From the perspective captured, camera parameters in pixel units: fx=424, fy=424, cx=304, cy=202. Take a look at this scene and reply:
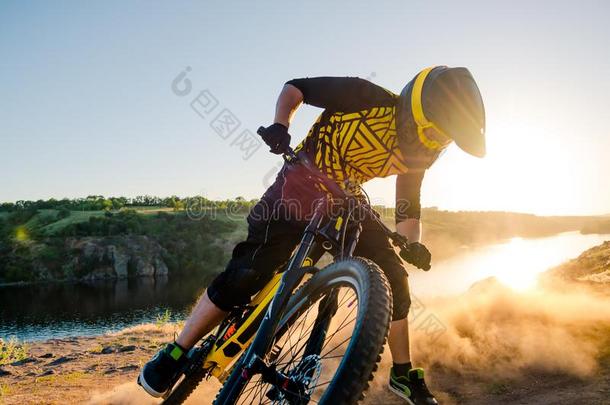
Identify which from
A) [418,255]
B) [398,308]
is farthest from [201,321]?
[418,255]

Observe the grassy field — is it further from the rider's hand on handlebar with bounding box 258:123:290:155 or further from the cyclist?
the rider's hand on handlebar with bounding box 258:123:290:155

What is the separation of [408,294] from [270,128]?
1.79 metres

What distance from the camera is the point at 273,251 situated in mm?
3756

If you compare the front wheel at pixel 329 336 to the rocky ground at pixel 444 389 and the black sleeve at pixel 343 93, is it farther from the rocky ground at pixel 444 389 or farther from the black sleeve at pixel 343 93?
the rocky ground at pixel 444 389

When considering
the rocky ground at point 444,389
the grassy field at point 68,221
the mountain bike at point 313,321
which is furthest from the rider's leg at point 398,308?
the grassy field at point 68,221

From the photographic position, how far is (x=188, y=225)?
124 metres

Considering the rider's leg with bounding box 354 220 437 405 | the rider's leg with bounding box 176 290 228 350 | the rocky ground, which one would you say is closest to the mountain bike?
the rider's leg with bounding box 176 290 228 350

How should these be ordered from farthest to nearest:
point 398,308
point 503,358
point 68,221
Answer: point 68,221, point 503,358, point 398,308

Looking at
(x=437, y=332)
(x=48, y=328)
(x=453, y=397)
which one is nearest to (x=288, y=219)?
(x=453, y=397)

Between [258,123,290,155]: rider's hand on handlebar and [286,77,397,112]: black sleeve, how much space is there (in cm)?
69

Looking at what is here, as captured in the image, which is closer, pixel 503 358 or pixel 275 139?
pixel 275 139

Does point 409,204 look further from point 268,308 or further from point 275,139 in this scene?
point 268,308

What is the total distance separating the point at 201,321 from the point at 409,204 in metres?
2.16

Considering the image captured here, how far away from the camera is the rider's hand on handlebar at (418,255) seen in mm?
3148
